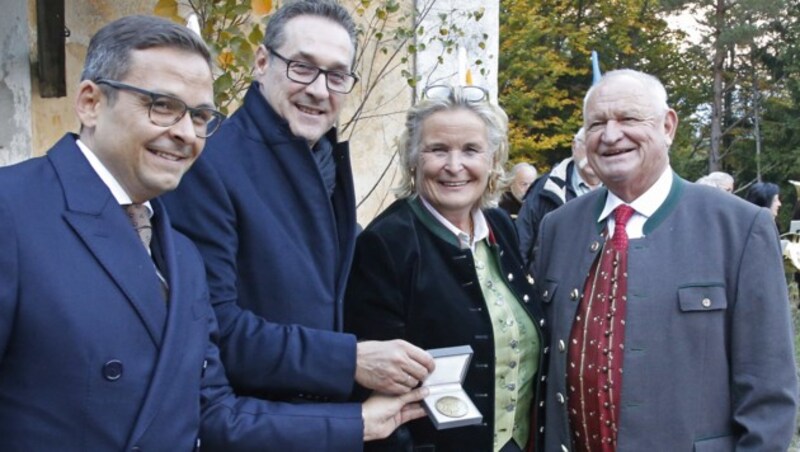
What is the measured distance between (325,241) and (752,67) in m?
28.4

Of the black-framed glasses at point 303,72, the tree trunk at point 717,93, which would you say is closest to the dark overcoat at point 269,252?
the black-framed glasses at point 303,72

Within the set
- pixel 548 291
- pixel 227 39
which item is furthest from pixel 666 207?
pixel 227 39

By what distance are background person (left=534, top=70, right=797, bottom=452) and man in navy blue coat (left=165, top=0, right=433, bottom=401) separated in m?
0.69

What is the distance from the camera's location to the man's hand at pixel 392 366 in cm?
231

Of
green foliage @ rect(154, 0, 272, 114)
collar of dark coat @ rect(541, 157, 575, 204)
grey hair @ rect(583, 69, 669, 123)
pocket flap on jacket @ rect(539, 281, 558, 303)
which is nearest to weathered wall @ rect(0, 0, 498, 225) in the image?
green foliage @ rect(154, 0, 272, 114)

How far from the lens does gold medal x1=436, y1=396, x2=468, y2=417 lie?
2.36 m

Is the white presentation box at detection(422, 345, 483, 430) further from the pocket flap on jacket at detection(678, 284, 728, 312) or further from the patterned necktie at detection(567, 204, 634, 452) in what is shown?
the pocket flap on jacket at detection(678, 284, 728, 312)

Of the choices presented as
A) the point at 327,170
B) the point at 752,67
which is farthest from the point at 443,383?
the point at 752,67

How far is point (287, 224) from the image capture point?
239cm

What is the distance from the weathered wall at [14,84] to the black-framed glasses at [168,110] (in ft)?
10.1

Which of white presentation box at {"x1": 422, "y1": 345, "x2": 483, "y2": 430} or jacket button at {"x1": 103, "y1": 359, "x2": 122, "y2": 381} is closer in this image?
jacket button at {"x1": 103, "y1": 359, "x2": 122, "y2": 381}

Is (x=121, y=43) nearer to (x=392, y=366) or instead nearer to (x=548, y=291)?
(x=392, y=366)

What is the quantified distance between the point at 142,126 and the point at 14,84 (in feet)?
10.7

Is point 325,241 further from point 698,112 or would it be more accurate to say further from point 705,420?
point 698,112
